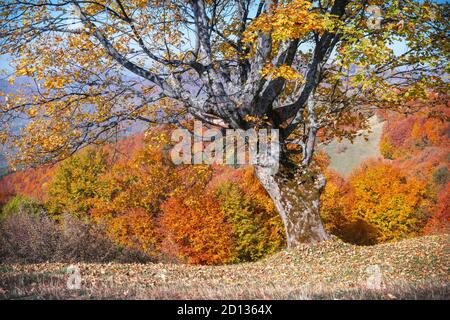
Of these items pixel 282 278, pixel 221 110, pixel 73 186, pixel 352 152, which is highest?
pixel 352 152

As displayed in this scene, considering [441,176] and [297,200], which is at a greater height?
[297,200]

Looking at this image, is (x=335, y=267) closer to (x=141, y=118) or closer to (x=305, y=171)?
(x=305, y=171)

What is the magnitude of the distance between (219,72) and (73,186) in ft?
108

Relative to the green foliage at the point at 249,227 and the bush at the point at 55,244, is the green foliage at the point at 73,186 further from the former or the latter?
the bush at the point at 55,244

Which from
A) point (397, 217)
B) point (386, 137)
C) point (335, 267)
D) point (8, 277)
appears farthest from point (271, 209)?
point (386, 137)

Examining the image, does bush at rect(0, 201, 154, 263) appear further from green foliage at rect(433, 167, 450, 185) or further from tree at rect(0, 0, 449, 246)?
green foliage at rect(433, 167, 450, 185)

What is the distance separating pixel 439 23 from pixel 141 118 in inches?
312

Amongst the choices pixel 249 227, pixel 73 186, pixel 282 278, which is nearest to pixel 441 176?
pixel 249 227

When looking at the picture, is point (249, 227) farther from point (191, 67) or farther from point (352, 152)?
point (352, 152)

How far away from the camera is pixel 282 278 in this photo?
916 centimetres

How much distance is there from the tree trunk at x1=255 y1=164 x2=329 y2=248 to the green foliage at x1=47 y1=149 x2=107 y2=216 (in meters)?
30.5

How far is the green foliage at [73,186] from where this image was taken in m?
41.9

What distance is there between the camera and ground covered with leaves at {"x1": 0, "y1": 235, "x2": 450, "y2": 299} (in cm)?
513

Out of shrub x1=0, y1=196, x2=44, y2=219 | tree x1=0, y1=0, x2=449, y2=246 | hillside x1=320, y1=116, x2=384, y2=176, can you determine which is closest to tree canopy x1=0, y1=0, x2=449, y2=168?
tree x1=0, y1=0, x2=449, y2=246
